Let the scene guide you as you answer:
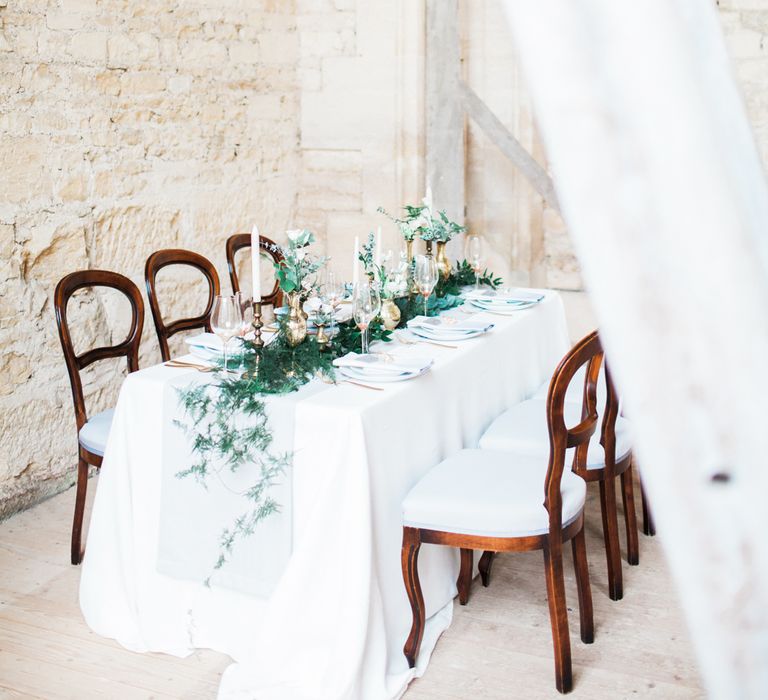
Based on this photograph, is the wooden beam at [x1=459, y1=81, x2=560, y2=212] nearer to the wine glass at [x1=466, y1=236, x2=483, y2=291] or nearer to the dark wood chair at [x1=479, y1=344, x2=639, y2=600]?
the wine glass at [x1=466, y1=236, x2=483, y2=291]

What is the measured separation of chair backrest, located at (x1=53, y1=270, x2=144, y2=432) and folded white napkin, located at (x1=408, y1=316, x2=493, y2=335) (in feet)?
3.06

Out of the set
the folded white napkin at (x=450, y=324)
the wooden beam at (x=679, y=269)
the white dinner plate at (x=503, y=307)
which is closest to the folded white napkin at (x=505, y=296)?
the white dinner plate at (x=503, y=307)

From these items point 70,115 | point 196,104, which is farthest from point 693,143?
point 196,104

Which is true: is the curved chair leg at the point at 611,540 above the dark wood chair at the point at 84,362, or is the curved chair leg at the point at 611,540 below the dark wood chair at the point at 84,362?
below

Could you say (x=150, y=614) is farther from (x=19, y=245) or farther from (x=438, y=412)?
(x=19, y=245)

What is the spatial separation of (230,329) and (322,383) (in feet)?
0.93

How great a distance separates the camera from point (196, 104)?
4457mm

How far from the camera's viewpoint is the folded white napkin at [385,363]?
250cm

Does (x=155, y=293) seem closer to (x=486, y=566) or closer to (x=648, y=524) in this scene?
(x=486, y=566)

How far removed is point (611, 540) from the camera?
2.71 m

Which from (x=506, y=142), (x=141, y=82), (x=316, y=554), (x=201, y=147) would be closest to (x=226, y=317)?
(x=316, y=554)

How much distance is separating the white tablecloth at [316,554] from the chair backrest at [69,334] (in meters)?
0.46

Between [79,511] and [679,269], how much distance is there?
2988 mm

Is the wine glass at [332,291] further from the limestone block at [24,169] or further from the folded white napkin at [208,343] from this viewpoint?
the limestone block at [24,169]
